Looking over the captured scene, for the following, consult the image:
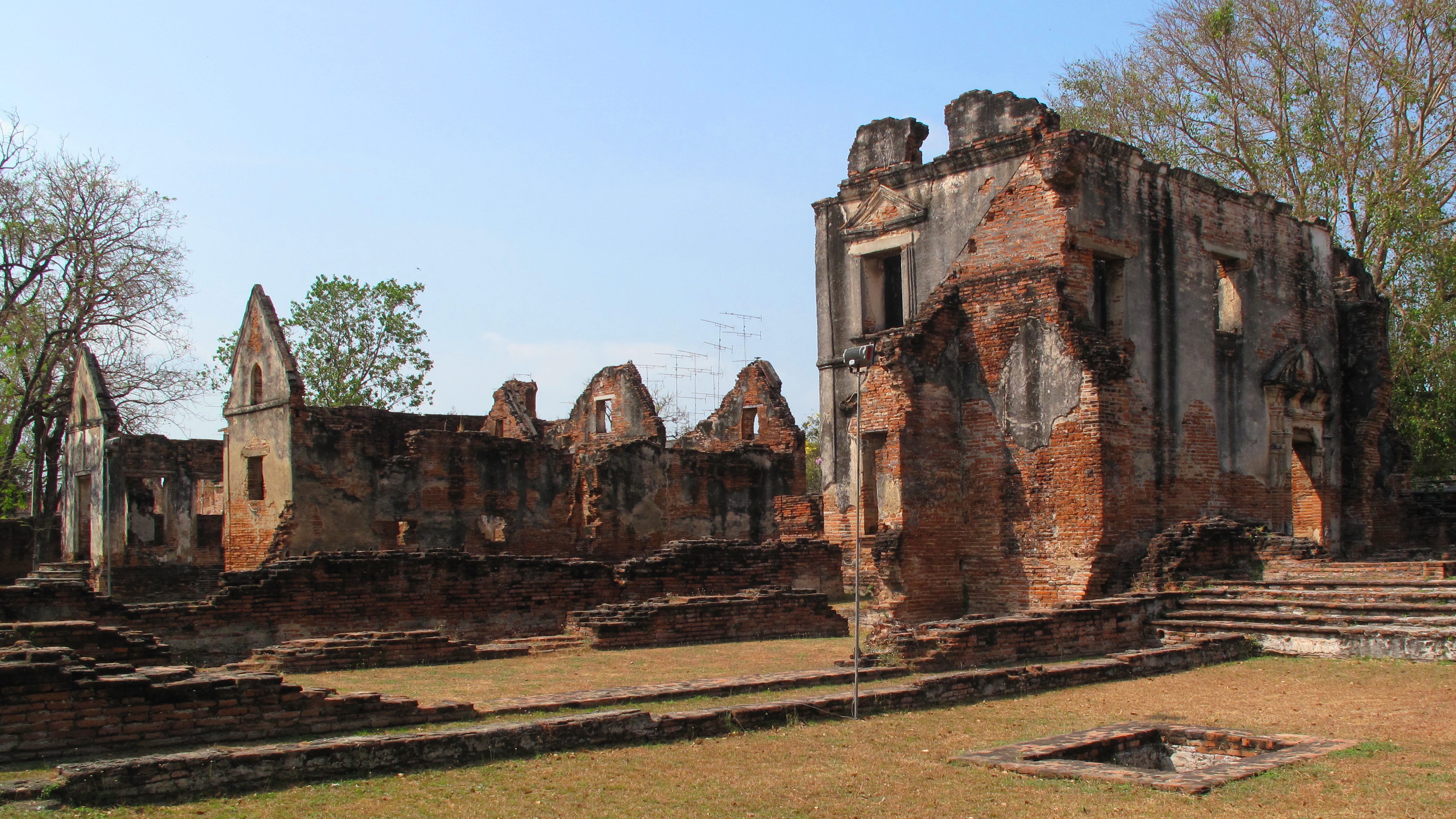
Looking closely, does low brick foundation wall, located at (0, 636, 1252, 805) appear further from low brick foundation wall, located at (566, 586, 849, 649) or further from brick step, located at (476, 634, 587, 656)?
brick step, located at (476, 634, 587, 656)

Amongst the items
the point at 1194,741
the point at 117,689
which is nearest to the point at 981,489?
the point at 1194,741

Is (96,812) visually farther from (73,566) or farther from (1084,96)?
(1084,96)

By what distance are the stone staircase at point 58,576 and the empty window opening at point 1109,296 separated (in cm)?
1240

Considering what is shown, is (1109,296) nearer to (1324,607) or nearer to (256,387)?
(1324,607)

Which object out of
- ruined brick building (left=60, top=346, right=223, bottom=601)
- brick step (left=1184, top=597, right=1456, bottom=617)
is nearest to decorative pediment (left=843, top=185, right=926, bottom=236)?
brick step (left=1184, top=597, right=1456, bottom=617)

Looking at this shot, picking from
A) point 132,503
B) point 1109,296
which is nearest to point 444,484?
point 1109,296

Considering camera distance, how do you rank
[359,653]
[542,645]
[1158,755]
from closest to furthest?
[1158,755], [359,653], [542,645]

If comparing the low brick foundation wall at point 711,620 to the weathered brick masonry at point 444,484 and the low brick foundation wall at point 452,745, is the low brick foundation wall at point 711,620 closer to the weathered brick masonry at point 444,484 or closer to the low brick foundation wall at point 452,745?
the low brick foundation wall at point 452,745

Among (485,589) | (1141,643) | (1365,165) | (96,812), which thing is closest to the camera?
(96,812)

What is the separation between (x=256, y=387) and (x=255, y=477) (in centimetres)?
148

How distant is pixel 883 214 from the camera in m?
18.4

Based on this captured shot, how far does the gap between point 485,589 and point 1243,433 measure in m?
10.9

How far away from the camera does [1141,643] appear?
13.5m

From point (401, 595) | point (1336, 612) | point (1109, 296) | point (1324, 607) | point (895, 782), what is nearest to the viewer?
point (895, 782)
